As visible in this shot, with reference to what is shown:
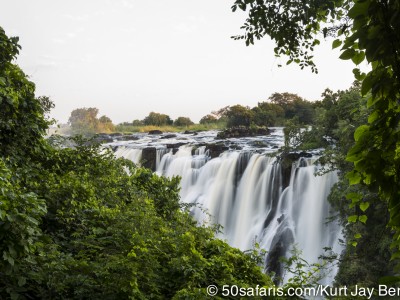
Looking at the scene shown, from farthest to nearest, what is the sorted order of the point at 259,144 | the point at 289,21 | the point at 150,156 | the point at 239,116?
the point at 239,116
the point at 150,156
the point at 259,144
the point at 289,21

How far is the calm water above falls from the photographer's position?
13.4 metres

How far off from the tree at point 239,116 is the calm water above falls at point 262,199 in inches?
524

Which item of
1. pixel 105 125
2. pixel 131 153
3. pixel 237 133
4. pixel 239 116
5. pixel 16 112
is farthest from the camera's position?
pixel 105 125

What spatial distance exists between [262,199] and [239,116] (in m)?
19.1

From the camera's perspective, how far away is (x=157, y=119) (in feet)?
136

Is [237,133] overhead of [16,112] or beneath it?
overhead

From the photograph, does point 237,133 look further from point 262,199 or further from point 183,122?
point 183,122

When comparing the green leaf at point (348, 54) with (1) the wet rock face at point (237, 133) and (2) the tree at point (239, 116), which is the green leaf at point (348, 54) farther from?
(2) the tree at point (239, 116)

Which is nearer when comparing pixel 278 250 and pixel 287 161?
pixel 278 250

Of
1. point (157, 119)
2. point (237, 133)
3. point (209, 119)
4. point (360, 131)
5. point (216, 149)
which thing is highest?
point (209, 119)

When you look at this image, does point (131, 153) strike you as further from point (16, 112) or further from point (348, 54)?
point (348, 54)

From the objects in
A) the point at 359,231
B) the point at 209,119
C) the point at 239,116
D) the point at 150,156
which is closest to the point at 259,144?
the point at 150,156

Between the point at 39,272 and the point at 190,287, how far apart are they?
5.03ft

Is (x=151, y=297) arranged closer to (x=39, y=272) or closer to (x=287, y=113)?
(x=39, y=272)
